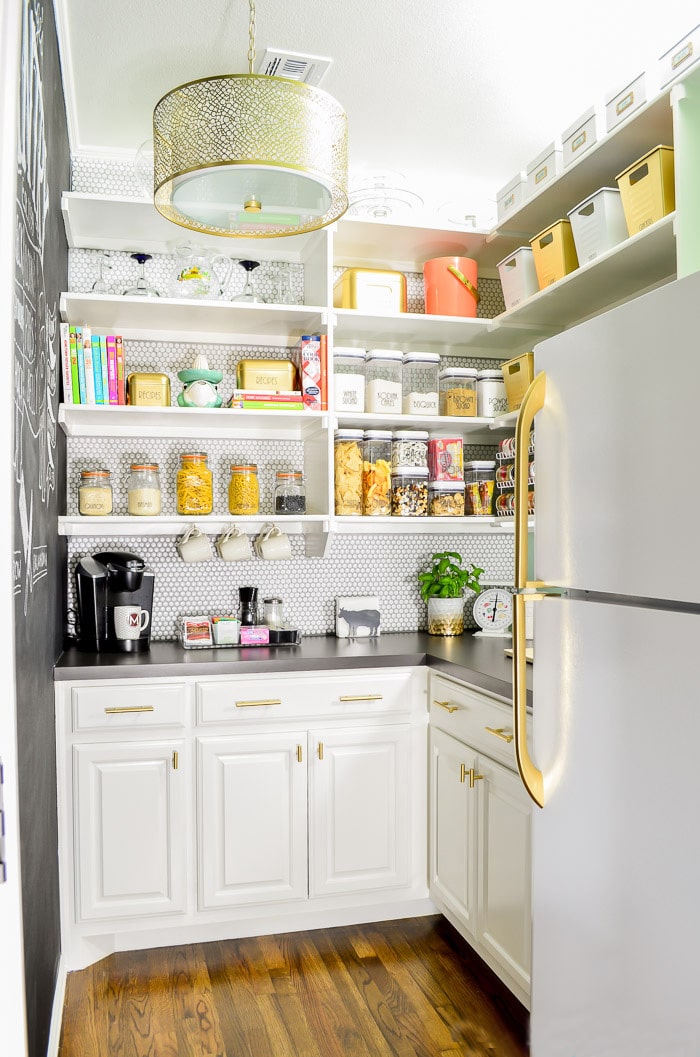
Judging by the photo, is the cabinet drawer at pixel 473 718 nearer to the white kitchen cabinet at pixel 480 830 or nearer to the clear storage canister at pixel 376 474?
the white kitchen cabinet at pixel 480 830

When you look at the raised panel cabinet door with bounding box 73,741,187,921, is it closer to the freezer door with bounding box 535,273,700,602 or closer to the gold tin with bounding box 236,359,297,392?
the gold tin with bounding box 236,359,297,392

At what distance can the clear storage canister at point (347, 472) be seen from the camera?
2.96 meters

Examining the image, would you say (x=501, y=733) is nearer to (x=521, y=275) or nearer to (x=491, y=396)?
(x=491, y=396)

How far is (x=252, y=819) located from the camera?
263 cm

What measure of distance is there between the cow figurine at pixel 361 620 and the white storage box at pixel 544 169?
1.56 meters

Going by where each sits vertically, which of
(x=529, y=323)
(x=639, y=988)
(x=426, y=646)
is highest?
(x=529, y=323)

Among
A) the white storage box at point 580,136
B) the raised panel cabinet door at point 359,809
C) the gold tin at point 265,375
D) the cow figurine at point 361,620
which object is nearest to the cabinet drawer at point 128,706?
the raised panel cabinet door at point 359,809

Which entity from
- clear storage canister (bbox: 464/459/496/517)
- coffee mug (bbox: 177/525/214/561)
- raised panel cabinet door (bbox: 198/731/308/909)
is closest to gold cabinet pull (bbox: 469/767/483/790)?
raised panel cabinet door (bbox: 198/731/308/909)

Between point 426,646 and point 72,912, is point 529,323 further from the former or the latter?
point 72,912

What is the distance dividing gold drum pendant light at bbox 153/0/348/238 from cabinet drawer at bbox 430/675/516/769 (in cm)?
139

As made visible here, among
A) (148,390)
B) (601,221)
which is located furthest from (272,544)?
(601,221)

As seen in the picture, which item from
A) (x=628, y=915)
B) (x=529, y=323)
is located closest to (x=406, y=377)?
(x=529, y=323)

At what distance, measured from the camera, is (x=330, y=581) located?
3268 mm

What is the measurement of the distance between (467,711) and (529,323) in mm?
1431
